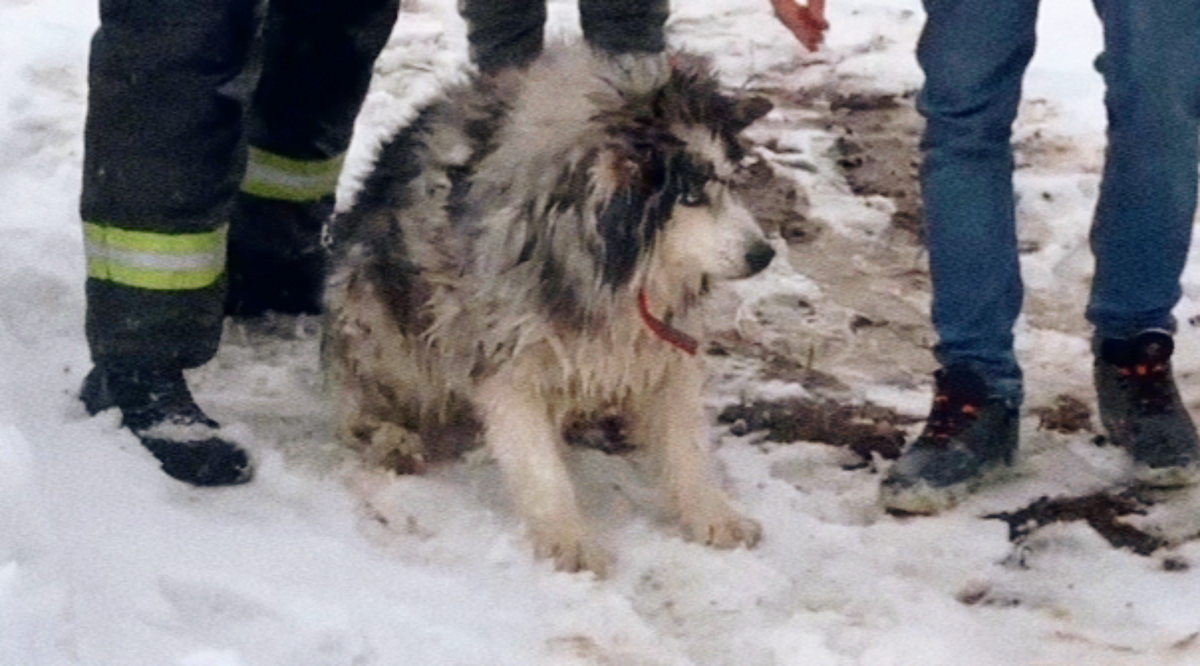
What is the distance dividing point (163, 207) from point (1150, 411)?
1892 mm

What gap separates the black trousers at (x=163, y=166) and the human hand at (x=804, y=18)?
970mm

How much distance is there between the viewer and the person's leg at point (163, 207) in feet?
7.27

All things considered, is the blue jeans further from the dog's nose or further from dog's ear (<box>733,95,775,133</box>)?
the dog's nose

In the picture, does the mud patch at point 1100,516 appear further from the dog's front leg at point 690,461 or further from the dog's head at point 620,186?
the dog's head at point 620,186

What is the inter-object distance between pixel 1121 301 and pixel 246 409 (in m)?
1.79

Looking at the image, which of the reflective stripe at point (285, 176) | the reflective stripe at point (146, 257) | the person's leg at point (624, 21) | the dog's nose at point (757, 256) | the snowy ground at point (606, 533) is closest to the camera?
the snowy ground at point (606, 533)

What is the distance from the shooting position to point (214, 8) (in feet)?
7.23

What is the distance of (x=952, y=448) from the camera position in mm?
2471

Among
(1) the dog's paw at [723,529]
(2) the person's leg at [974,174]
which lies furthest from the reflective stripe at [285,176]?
(2) the person's leg at [974,174]

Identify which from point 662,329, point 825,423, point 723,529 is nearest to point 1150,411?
point 825,423

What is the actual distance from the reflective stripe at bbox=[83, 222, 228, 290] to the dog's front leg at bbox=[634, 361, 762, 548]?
0.88 meters

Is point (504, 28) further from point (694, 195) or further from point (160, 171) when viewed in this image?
point (694, 195)

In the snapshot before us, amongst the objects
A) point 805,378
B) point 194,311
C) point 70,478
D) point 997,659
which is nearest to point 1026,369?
point 805,378

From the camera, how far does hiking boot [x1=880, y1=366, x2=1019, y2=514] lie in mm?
2439
